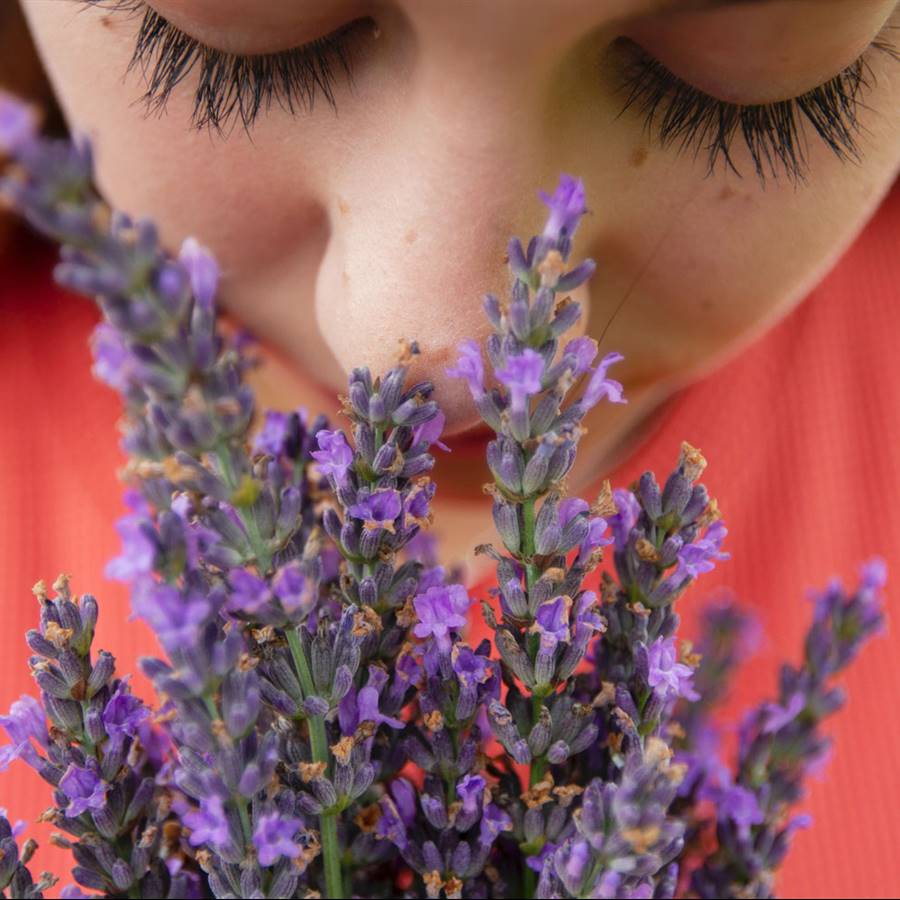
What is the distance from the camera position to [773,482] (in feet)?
4.04

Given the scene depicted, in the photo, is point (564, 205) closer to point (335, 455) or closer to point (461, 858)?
point (335, 455)

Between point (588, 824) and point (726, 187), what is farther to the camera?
point (726, 187)

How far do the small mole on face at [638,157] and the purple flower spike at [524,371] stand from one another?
271 mm

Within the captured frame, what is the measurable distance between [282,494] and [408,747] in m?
0.15

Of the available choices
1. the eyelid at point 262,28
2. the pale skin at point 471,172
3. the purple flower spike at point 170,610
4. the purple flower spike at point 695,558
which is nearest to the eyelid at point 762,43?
the pale skin at point 471,172

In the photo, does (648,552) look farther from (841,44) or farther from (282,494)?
(841,44)

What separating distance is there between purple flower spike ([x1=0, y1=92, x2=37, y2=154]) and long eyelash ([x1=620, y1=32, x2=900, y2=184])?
1.25 ft

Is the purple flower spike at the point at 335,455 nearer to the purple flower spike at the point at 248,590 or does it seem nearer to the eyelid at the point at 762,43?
the purple flower spike at the point at 248,590

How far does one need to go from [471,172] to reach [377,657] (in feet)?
0.85

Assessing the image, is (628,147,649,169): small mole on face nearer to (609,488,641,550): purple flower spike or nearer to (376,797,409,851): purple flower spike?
(609,488,641,550): purple flower spike

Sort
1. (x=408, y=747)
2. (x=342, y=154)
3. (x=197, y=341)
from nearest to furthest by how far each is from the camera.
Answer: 1. (x=197, y=341)
2. (x=408, y=747)
3. (x=342, y=154)

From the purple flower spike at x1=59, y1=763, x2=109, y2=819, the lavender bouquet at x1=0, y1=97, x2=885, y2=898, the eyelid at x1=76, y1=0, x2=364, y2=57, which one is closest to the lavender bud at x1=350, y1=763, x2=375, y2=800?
the lavender bouquet at x1=0, y1=97, x2=885, y2=898

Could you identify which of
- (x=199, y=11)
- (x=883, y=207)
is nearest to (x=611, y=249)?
(x=199, y=11)

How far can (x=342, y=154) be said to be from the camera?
24.7 inches
